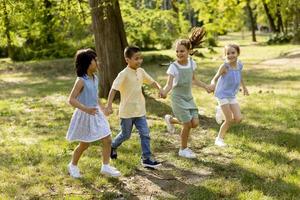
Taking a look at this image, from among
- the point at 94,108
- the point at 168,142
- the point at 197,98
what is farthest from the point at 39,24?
the point at 94,108

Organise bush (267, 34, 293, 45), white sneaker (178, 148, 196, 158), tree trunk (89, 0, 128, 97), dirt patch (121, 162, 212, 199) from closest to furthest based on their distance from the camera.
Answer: dirt patch (121, 162, 212, 199) → white sneaker (178, 148, 196, 158) → tree trunk (89, 0, 128, 97) → bush (267, 34, 293, 45)

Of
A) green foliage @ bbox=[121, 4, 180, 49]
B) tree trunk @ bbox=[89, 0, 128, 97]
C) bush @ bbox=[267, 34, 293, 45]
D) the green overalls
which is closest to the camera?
the green overalls

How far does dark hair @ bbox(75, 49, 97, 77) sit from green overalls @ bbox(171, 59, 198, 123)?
1515 mm

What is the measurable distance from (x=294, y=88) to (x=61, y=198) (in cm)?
1008

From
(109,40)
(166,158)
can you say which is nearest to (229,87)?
(166,158)

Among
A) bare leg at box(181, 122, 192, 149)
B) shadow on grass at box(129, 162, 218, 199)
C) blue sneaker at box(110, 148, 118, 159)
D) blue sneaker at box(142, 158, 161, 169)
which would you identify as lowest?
shadow on grass at box(129, 162, 218, 199)

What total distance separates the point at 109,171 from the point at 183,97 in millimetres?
1573

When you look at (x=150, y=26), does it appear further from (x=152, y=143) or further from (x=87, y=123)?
(x=87, y=123)

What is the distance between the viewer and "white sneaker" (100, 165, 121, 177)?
6316 millimetres

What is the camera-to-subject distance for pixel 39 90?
16.4m

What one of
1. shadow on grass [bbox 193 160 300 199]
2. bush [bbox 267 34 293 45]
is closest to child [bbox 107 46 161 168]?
shadow on grass [bbox 193 160 300 199]

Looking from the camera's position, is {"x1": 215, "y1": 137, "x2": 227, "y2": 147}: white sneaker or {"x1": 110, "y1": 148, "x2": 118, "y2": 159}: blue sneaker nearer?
{"x1": 110, "y1": 148, "x2": 118, "y2": 159}: blue sneaker

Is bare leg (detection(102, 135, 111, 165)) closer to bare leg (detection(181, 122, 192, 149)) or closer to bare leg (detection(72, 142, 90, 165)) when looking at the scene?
bare leg (detection(72, 142, 90, 165))

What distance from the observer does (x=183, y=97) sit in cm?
714
